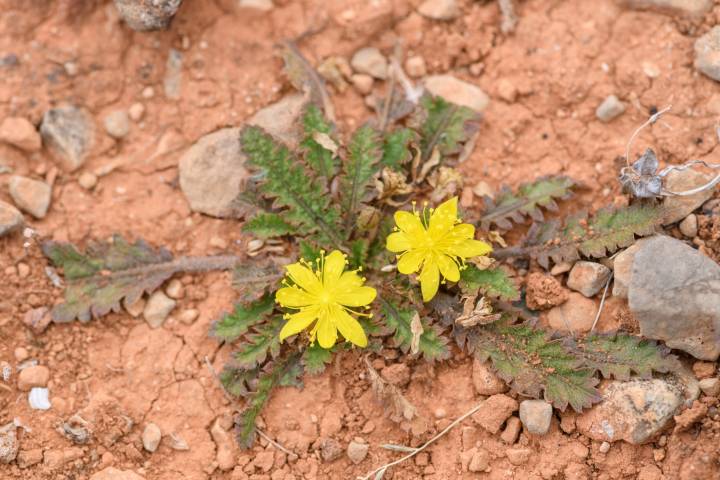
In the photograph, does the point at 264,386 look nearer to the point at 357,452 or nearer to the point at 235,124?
the point at 357,452

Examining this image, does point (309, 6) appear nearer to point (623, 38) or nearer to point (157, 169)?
point (157, 169)

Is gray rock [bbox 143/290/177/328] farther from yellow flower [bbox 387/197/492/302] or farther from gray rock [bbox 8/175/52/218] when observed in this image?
yellow flower [bbox 387/197/492/302]

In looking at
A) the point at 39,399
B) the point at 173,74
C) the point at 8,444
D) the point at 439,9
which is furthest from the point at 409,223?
the point at 8,444

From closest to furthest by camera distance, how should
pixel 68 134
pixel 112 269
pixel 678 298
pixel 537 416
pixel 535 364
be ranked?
1. pixel 678 298
2. pixel 537 416
3. pixel 535 364
4. pixel 112 269
5. pixel 68 134

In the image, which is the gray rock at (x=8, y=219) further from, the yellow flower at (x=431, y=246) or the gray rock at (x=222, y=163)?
the yellow flower at (x=431, y=246)

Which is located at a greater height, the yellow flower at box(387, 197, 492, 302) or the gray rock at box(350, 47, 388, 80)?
the gray rock at box(350, 47, 388, 80)

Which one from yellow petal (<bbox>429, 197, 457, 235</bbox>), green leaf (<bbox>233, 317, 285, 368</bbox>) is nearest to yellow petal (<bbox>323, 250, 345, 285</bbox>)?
green leaf (<bbox>233, 317, 285, 368</bbox>)
